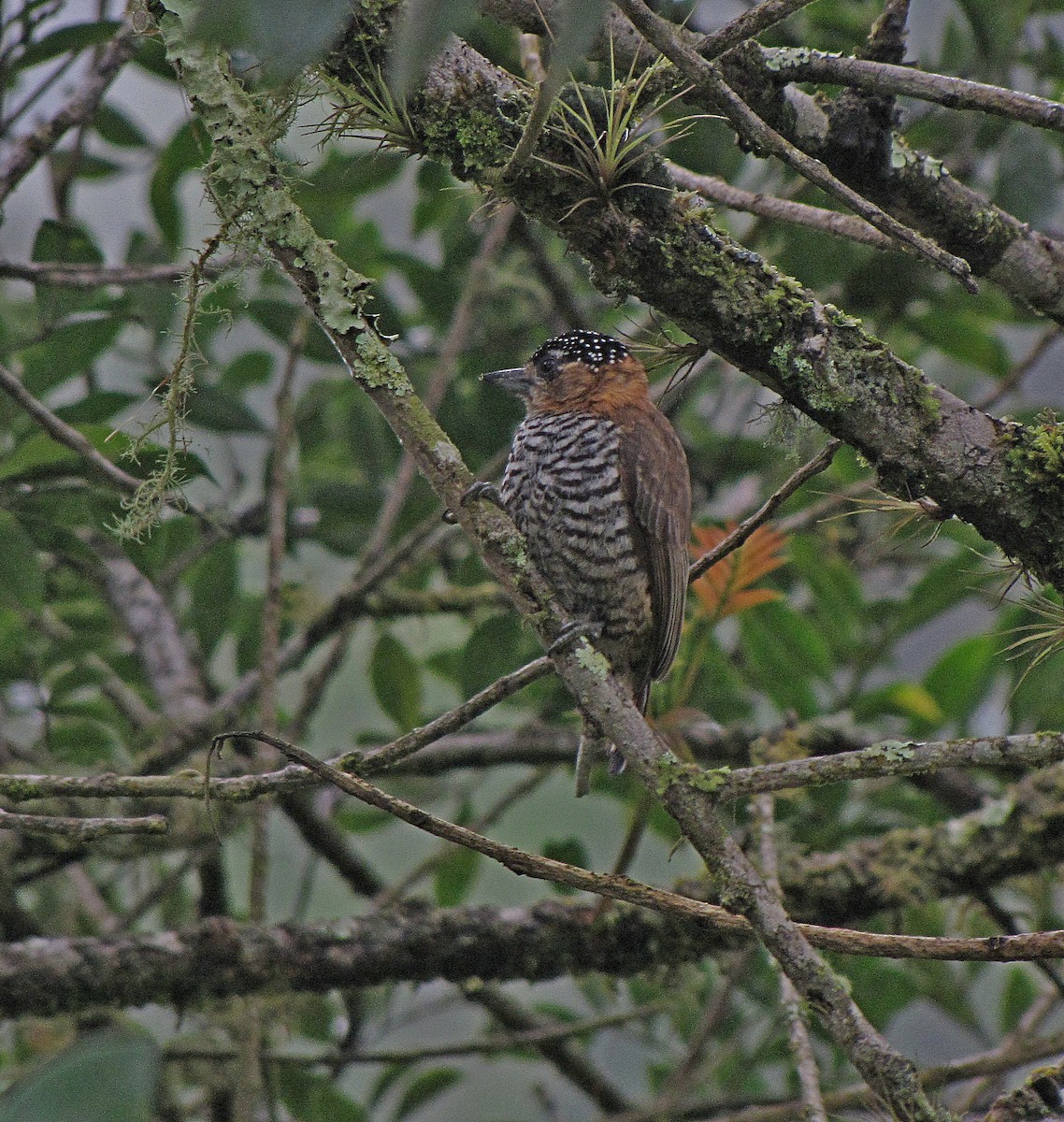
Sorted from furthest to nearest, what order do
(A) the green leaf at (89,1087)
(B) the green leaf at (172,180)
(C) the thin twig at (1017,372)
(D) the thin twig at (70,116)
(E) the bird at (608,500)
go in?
(C) the thin twig at (1017,372)
(B) the green leaf at (172,180)
(E) the bird at (608,500)
(D) the thin twig at (70,116)
(A) the green leaf at (89,1087)

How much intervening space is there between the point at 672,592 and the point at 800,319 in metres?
1.37

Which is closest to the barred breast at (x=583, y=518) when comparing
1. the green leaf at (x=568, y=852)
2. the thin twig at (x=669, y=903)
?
the green leaf at (x=568, y=852)

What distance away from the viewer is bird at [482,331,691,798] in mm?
3156

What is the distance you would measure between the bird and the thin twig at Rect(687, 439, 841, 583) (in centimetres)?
83

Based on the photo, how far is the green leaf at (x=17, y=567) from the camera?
252cm

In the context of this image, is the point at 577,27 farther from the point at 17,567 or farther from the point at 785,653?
the point at 785,653

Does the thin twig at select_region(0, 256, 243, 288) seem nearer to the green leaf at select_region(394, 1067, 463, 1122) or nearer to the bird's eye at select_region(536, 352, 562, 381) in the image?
the bird's eye at select_region(536, 352, 562, 381)

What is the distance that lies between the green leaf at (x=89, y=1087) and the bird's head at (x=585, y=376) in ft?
7.72

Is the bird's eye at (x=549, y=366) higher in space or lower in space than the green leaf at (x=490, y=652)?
higher

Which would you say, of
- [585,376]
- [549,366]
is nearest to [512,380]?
[549,366]

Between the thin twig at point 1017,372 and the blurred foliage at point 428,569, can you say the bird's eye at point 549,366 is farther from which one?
the thin twig at point 1017,372

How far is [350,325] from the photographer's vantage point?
1787 mm

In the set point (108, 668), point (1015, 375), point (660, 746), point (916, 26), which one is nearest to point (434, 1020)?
point (108, 668)

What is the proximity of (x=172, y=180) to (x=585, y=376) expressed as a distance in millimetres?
1315
